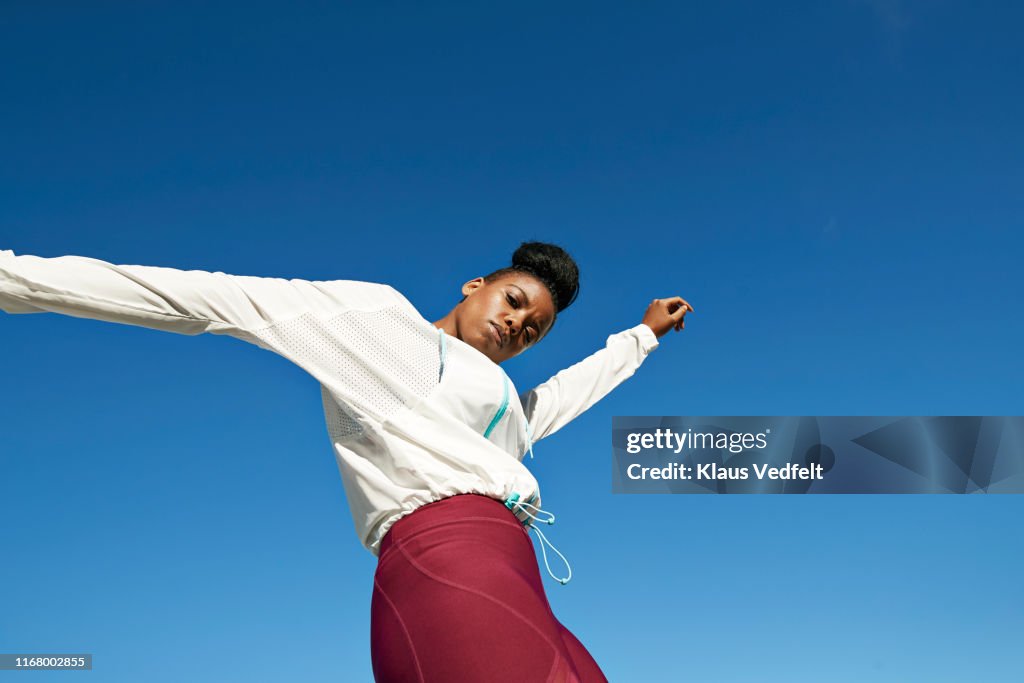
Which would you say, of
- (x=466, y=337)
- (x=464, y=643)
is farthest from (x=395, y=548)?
(x=466, y=337)

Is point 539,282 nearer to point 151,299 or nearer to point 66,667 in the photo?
point 151,299

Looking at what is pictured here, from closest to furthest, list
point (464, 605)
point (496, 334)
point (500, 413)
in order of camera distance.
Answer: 1. point (464, 605)
2. point (500, 413)
3. point (496, 334)

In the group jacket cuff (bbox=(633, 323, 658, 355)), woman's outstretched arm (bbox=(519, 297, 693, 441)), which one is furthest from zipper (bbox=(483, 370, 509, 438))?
jacket cuff (bbox=(633, 323, 658, 355))

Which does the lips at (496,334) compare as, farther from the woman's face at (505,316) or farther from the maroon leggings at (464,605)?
the maroon leggings at (464,605)

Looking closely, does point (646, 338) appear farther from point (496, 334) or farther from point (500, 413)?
point (500, 413)

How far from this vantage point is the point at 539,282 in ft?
10.8

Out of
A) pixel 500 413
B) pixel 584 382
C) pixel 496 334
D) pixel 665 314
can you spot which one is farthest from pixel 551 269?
pixel 665 314

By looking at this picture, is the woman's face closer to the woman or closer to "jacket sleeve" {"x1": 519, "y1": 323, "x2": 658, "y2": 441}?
the woman

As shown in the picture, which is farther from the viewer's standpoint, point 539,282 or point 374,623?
point 539,282

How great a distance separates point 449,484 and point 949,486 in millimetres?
8717

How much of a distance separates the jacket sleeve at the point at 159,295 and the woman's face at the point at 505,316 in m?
0.61

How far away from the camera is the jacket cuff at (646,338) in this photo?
410cm

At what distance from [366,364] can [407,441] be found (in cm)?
25

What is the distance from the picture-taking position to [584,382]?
3.83m
